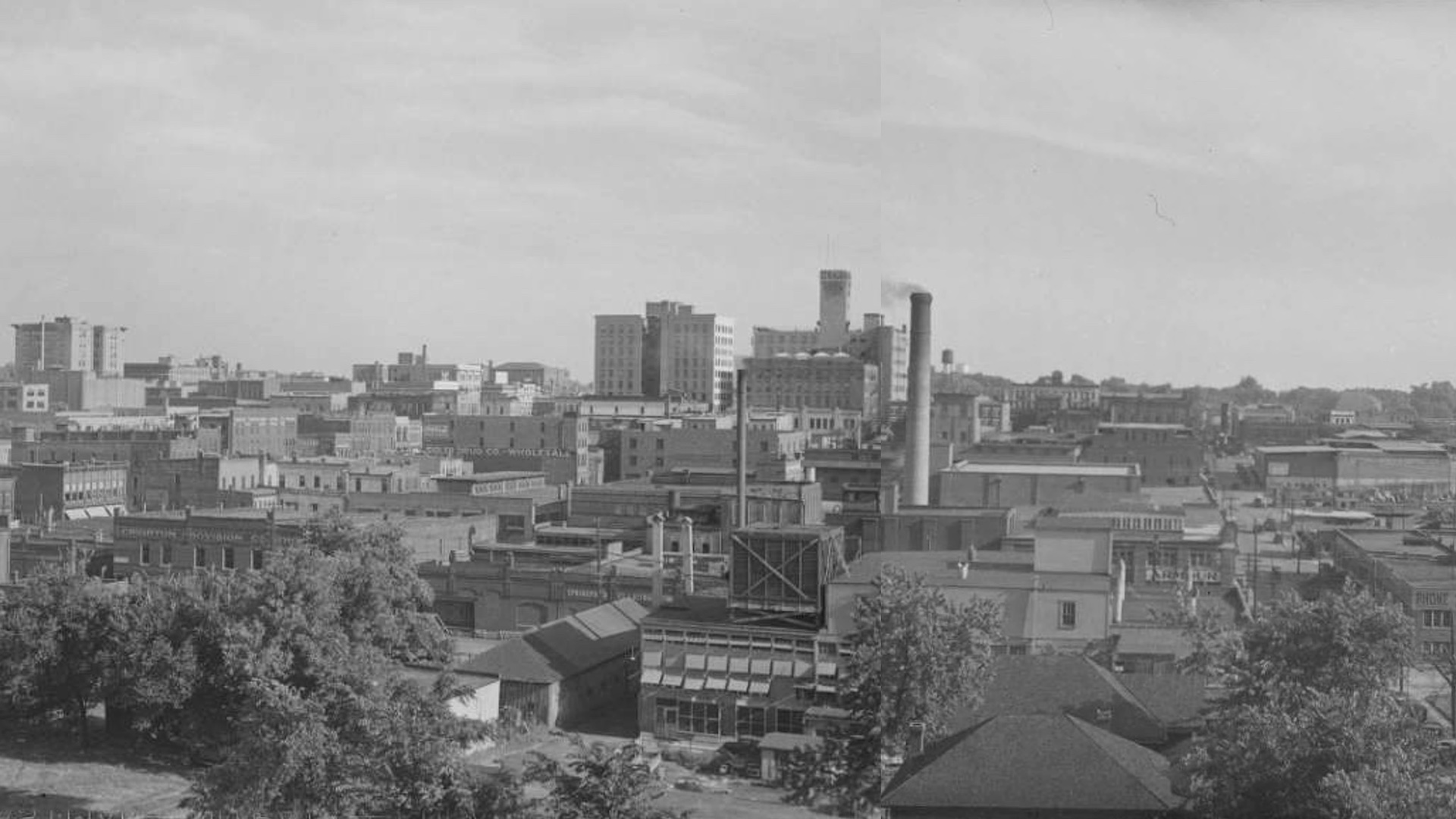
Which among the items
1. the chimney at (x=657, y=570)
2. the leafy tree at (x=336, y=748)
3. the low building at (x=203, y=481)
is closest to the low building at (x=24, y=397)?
the low building at (x=203, y=481)

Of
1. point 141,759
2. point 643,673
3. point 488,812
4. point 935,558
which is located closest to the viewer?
point 488,812

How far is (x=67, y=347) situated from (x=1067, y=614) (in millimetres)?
103279

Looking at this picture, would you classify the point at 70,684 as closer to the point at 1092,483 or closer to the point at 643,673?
the point at 643,673

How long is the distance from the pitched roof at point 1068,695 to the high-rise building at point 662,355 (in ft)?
239

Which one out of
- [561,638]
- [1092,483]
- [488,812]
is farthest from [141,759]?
[1092,483]

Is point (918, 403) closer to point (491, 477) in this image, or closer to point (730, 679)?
point (730, 679)

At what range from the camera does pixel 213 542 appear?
35219 mm

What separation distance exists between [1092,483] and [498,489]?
17861mm

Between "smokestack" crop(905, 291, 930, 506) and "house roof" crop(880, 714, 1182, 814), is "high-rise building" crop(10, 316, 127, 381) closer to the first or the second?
"smokestack" crop(905, 291, 930, 506)

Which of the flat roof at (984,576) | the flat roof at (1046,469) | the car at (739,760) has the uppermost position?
the flat roof at (1046,469)

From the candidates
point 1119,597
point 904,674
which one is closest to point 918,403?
point 1119,597

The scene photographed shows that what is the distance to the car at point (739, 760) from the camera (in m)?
21.0

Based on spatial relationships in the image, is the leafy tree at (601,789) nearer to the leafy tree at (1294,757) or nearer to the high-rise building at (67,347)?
the leafy tree at (1294,757)

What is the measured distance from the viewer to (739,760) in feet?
70.2
